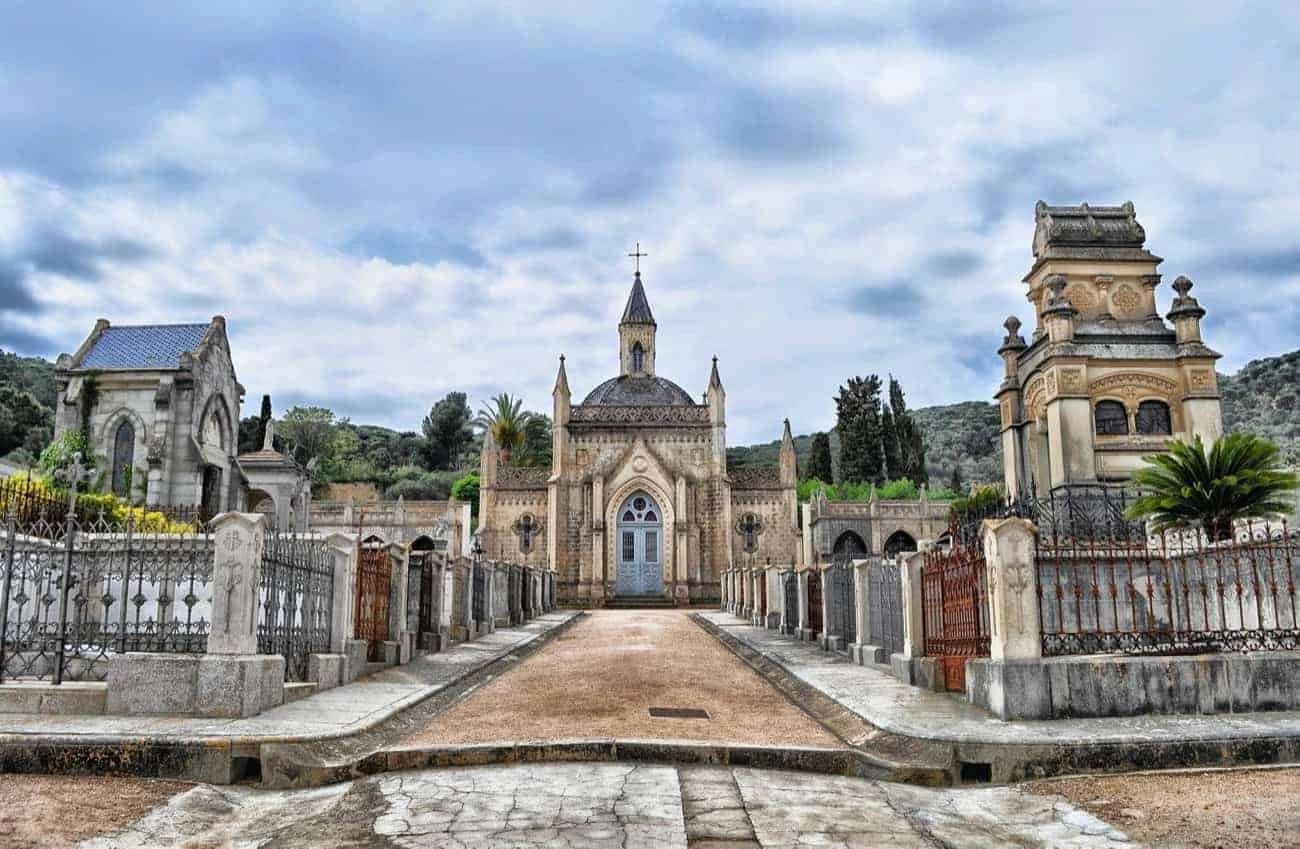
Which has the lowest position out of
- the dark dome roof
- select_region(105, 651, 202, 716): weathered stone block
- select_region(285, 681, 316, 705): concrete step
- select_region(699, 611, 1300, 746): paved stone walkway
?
select_region(699, 611, 1300, 746): paved stone walkway

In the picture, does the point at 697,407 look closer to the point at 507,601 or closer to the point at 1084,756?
the point at 507,601

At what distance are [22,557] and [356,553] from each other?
3.54 metres

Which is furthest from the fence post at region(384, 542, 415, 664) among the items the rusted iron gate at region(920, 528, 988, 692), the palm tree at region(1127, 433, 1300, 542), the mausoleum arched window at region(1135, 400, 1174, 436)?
the mausoleum arched window at region(1135, 400, 1174, 436)

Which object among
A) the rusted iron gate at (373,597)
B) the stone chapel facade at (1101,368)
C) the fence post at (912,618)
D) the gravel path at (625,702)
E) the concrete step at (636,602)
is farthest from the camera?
the concrete step at (636,602)

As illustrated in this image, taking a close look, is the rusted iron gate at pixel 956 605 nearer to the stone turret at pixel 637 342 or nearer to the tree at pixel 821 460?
the stone turret at pixel 637 342

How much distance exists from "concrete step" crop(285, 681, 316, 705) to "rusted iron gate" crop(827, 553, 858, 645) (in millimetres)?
8010

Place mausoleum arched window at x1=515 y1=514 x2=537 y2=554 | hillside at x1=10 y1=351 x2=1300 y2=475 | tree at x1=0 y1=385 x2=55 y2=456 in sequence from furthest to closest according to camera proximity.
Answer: hillside at x1=10 y1=351 x2=1300 y2=475 → tree at x1=0 y1=385 x2=55 y2=456 → mausoleum arched window at x1=515 y1=514 x2=537 y2=554

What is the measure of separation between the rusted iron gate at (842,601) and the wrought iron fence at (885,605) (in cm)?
93

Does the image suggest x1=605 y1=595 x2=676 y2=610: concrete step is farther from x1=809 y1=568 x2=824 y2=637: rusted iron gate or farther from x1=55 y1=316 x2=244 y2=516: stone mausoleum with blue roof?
x1=809 y1=568 x2=824 y2=637: rusted iron gate

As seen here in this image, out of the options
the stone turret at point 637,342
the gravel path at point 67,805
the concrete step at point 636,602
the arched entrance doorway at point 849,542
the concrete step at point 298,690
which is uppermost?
the stone turret at point 637,342

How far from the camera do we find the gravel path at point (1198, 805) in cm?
505

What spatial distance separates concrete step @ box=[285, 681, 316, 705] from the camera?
356 inches

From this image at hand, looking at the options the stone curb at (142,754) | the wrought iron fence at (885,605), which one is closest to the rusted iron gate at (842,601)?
the wrought iron fence at (885,605)

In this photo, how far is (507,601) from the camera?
2406cm
